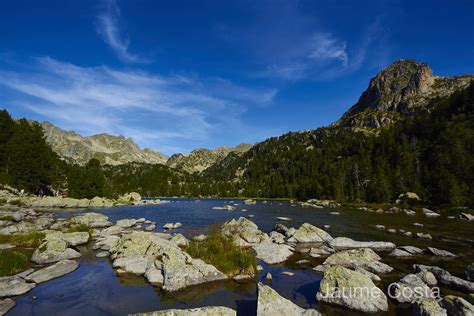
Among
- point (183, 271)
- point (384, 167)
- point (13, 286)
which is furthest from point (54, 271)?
point (384, 167)

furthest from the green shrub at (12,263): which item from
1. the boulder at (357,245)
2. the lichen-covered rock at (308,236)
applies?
the boulder at (357,245)

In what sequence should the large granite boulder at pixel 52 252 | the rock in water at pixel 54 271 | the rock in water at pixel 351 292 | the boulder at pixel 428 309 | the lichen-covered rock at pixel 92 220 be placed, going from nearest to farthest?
the boulder at pixel 428 309, the rock in water at pixel 351 292, the rock in water at pixel 54 271, the large granite boulder at pixel 52 252, the lichen-covered rock at pixel 92 220

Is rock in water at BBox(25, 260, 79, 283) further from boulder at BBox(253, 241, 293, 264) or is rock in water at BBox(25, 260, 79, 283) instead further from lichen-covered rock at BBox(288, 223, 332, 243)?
lichen-covered rock at BBox(288, 223, 332, 243)

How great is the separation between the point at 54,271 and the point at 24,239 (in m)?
11.7

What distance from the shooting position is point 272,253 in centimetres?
2462

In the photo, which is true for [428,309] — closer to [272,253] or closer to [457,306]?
[457,306]

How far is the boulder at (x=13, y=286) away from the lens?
48.5ft

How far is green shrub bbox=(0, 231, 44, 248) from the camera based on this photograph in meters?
26.2

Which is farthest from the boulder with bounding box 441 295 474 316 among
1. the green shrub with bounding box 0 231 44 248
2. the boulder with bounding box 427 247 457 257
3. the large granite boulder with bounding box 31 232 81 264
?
the green shrub with bounding box 0 231 44 248

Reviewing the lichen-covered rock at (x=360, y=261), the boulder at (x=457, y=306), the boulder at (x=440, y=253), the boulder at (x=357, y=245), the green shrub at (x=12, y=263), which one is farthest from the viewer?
the boulder at (x=357, y=245)

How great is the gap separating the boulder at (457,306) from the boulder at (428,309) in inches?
10.2

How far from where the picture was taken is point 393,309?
45.8ft

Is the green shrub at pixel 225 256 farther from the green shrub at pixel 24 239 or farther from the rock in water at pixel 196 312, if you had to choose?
the green shrub at pixel 24 239

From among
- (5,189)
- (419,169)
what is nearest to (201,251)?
(5,189)
